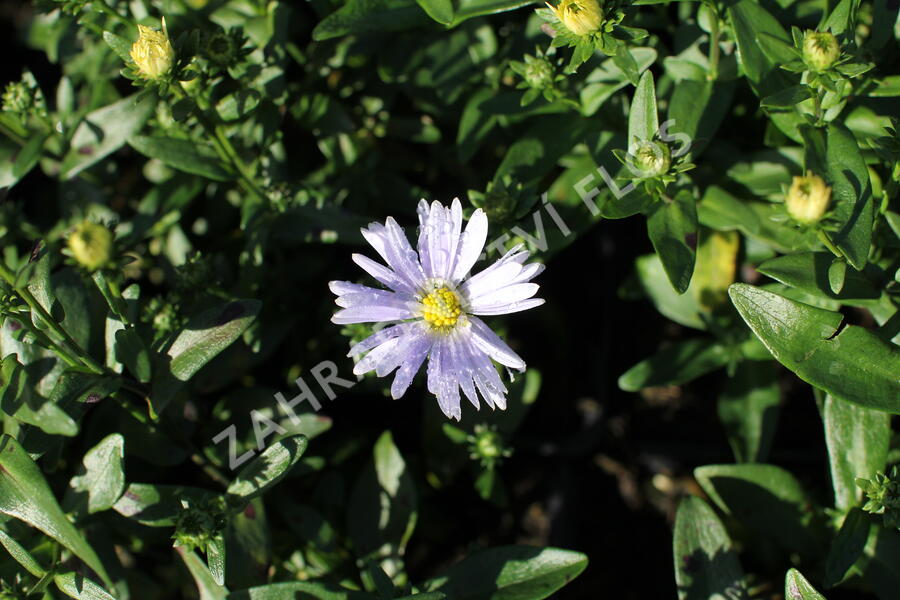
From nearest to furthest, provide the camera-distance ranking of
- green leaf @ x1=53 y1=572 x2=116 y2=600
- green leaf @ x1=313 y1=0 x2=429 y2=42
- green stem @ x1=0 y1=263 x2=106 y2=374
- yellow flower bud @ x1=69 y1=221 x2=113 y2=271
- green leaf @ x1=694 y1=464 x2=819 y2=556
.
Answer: yellow flower bud @ x1=69 y1=221 x2=113 y2=271
green stem @ x1=0 y1=263 x2=106 y2=374
green leaf @ x1=53 y1=572 x2=116 y2=600
green leaf @ x1=313 y1=0 x2=429 y2=42
green leaf @ x1=694 y1=464 x2=819 y2=556

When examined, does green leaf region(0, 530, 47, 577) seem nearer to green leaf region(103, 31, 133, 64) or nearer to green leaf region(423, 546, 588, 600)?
green leaf region(423, 546, 588, 600)

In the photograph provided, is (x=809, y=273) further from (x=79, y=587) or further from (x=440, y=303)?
(x=79, y=587)

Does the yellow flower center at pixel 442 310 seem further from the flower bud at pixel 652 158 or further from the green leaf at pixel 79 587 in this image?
the green leaf at pixel 79 587

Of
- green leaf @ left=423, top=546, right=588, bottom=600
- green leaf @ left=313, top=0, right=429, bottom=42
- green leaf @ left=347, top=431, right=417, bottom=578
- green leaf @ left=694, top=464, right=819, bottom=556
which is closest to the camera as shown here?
green leaf @ left=423, top=546, right=588, bottom=600

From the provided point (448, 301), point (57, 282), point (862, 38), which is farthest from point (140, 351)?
point (862, 38)

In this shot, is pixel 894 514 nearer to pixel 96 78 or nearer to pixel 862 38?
pixel 862 38

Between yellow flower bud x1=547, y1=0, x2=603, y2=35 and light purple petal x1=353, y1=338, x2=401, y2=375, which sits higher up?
yellow flower bud x1=547, y1=0, x2=603, y2=35

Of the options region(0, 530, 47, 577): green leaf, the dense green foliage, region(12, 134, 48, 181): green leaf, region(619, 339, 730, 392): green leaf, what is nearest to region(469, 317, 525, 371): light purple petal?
the dense green foliage
